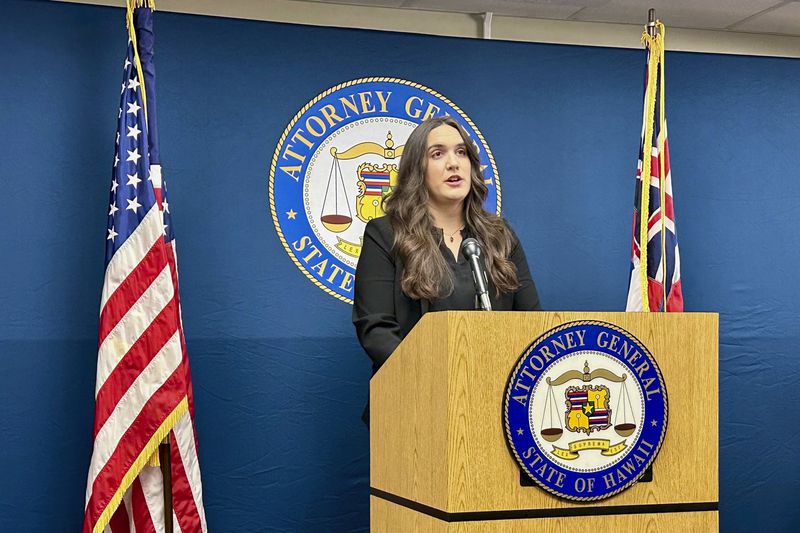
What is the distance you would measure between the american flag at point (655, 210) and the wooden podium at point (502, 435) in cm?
152

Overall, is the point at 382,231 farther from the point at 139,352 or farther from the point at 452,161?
the point at 139,352

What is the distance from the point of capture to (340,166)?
149 inches

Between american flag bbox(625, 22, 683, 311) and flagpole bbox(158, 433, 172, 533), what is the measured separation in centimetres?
164

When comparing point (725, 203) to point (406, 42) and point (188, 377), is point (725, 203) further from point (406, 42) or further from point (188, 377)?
point (188, 377)

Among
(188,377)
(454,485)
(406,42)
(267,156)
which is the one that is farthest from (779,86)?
(454,485)

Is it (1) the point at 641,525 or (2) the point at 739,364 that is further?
(2) the point at 739,364

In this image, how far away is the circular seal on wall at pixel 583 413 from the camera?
6.32 feet

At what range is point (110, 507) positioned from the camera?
10.2ft

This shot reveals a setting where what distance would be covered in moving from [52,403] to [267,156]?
1109mm

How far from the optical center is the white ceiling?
469 centimetres

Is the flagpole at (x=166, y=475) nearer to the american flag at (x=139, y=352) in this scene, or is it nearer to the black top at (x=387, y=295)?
the american flag at (x=139, y=352)

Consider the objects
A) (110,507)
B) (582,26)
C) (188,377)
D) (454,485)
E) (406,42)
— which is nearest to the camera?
(454,485)

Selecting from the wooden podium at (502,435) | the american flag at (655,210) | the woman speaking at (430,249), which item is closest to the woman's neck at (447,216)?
the woman speaking at (430,249)

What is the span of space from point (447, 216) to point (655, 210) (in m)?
1.22
